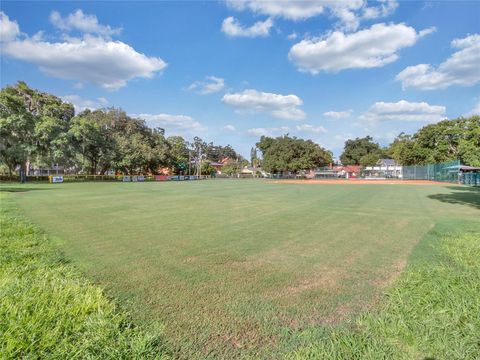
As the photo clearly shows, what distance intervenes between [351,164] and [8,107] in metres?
90.8

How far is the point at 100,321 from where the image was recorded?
266 centimetres

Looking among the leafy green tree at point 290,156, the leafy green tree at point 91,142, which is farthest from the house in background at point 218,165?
the leafy green tree at point 91,142

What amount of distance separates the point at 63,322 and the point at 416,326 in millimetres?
3227

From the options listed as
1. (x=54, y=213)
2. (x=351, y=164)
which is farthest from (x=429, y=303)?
(x=351, y=164)

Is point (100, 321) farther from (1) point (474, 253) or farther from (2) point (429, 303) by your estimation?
(1) point (474, 253)

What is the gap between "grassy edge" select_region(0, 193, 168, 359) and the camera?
7.50 ft

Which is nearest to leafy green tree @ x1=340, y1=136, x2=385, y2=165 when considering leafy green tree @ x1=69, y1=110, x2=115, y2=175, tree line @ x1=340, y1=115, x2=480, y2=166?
tree line @ x1=340, y1=115, x2=480, y2=166

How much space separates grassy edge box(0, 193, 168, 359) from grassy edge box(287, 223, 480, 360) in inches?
52.2

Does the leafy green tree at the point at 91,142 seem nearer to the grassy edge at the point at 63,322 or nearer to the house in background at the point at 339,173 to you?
the grassy edge at the point at 63,322

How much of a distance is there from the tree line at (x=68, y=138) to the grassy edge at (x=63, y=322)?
35.2m

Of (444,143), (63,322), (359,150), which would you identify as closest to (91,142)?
(63,322)

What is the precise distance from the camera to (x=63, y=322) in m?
2.65

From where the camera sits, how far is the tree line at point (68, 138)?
1268 inches

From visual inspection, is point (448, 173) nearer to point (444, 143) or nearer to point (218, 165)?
point (444, 143)
